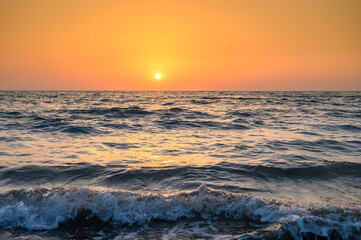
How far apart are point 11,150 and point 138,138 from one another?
179 inches

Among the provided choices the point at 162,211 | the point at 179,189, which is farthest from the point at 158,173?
the point at 162,211

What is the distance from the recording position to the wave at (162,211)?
3812 millimetres

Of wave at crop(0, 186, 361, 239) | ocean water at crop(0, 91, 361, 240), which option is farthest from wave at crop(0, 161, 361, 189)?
wave at crop(0, 186, 361, 239)

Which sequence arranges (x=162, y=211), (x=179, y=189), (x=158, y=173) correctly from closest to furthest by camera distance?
(x=162, y=211), (x=179, y=189), (x=158, y=173)

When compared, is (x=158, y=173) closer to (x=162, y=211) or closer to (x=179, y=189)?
(x=179, y=189)

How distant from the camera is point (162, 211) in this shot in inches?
170

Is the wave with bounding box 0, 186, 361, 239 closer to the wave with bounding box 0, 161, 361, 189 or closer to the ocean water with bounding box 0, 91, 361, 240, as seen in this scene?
the ocean water with bounding box 0, 91, 361, 240

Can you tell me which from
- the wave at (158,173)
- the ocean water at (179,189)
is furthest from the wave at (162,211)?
the wave at (158,173)

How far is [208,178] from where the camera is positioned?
5867 millimetres

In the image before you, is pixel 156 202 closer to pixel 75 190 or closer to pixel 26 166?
pixel 75 190

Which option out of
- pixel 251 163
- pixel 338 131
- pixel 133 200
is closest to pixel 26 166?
pixel 133 200

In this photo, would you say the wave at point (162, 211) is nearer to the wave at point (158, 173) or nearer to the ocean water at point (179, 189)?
the ocean water at point (179, 189)

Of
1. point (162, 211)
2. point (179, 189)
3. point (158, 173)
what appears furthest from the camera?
point (158, 173)

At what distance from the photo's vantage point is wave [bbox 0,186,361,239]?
3812mm
